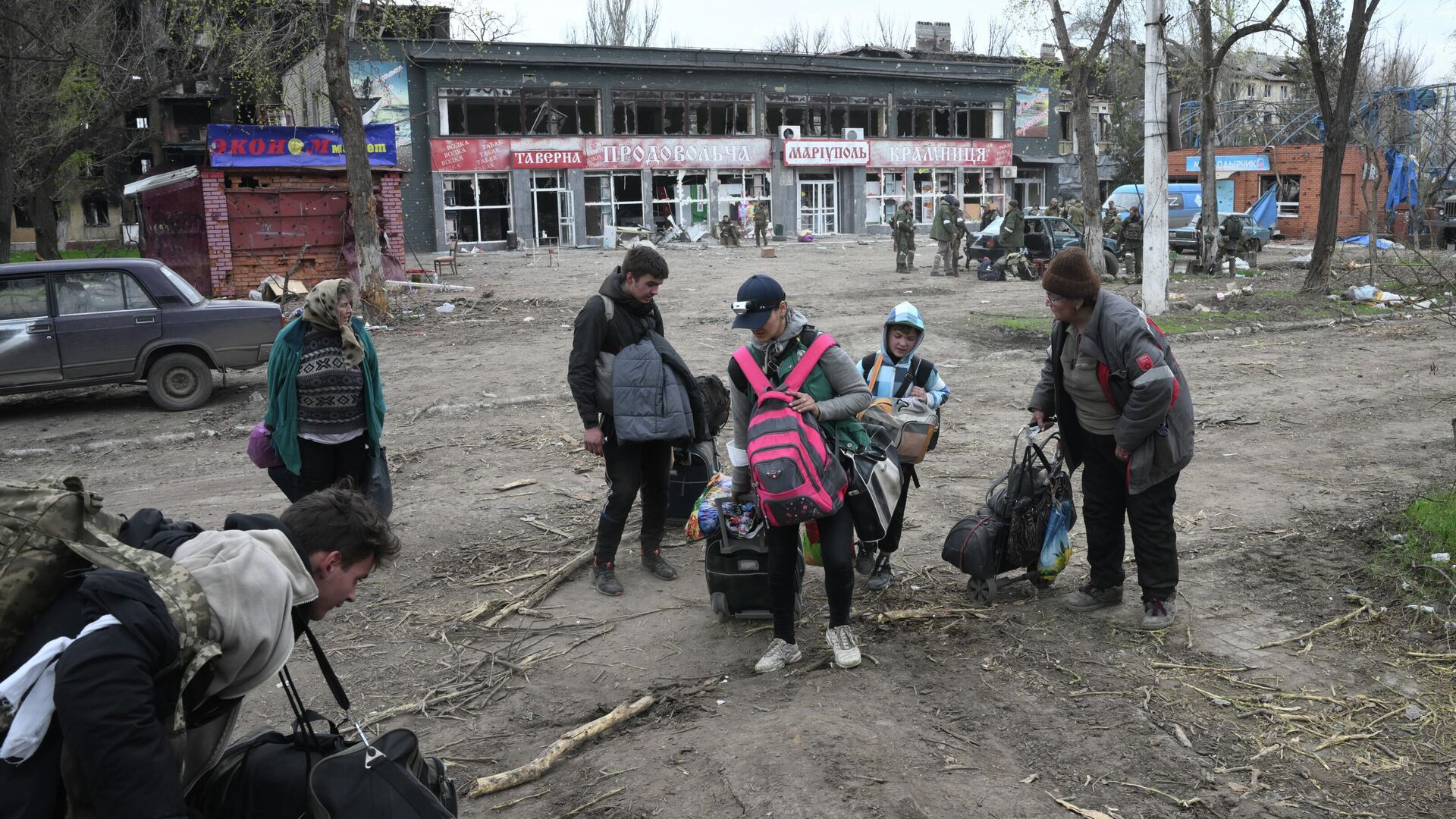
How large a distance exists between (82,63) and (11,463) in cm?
1488

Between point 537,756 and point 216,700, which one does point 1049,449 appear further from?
point 216,700

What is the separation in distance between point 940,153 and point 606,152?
54.4ft

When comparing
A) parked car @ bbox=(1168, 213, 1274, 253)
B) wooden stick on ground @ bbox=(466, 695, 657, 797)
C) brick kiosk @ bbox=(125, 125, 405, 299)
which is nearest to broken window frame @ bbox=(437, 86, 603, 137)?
brick kiosk @ bbox=(125, 125, 405, 299)

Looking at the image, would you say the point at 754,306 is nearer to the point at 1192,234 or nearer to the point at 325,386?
the point at 325,386

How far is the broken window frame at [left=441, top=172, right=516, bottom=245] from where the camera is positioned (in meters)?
40.0

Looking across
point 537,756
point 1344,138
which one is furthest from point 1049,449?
point 1344,138

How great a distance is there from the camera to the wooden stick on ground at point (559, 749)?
3834 mm

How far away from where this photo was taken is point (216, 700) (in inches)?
89.7

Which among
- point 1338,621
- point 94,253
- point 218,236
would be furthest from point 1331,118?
point 94,253

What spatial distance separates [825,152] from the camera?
46.2m

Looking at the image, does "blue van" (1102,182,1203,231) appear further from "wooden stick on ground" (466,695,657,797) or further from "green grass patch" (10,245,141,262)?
"green grass patch" (10,245,141,262)

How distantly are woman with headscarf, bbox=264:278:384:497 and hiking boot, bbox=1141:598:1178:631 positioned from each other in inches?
155

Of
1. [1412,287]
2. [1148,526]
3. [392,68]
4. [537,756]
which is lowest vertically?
[537,756]

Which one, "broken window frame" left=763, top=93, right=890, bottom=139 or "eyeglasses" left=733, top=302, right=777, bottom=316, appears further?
"broken window frame" left=763, top=93, right=890, bottom=139
